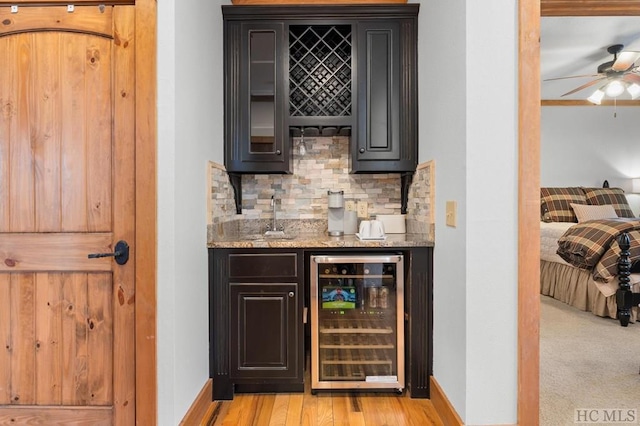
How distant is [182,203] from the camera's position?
70.5 inches

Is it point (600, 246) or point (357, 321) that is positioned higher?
point (600, 246)

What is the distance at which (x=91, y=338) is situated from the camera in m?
1.73

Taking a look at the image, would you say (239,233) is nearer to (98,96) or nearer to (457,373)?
(98,96)

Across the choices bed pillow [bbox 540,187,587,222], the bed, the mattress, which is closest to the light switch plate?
the bed

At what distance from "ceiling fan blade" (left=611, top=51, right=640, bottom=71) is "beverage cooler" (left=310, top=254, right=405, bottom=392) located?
12.3 feet

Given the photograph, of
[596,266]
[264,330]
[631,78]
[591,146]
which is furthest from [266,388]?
[591,146]

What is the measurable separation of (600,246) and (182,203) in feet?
12.2

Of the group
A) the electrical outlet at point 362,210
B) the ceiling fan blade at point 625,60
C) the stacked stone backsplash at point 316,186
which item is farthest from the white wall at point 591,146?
the electrical outlet at point 362,210

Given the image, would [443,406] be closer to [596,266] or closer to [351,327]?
[351,327]

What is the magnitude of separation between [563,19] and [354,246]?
3.24m

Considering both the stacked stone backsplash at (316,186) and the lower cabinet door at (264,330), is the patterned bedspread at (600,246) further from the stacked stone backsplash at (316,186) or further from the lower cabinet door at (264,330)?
the lower cabinet door at (264,330)

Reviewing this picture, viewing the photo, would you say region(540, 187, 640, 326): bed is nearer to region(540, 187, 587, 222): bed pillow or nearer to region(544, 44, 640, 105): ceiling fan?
region(540, 187, 587, 222): bed pillow

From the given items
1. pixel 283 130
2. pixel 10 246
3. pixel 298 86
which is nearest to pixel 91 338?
pixel 10 246

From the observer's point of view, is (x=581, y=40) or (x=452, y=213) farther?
(x=581, y=40)
